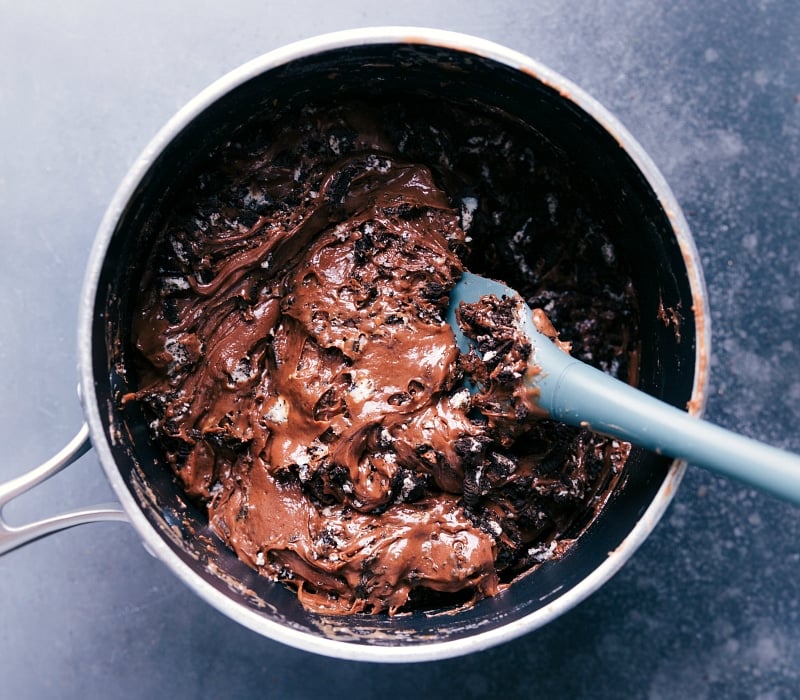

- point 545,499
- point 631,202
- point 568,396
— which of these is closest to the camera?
point 568,396

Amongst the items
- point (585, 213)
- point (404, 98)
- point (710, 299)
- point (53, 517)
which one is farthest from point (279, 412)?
point (710, 299)

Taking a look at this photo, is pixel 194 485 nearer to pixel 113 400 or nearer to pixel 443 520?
pixel 113 400

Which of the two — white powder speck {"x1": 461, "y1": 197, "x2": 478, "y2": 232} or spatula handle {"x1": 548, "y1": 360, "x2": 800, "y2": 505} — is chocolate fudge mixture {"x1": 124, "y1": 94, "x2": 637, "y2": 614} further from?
spatula handle {"x1": 548, "y1": 360, "x2": 800, "y2": 505}

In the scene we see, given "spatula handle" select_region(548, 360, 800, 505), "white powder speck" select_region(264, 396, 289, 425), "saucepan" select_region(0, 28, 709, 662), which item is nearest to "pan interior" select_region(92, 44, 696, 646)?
"saucepan" select_region(0, 28, 709, 662)

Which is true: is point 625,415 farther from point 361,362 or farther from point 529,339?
point 361,362

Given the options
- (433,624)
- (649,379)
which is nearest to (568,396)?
(649,379)

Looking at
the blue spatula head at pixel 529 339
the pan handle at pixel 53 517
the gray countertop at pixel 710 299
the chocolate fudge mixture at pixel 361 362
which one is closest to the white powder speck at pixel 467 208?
the chocolate fudge mixture at pixel 361 362
